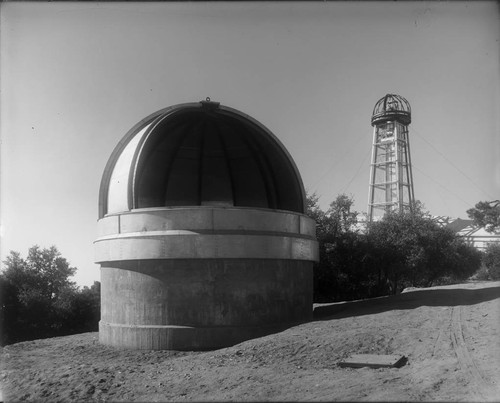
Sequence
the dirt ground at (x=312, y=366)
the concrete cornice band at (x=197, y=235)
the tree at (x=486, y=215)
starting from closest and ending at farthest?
the dirt ground at (x=312, y=366) → the concrete cornice band at (x=197, y=235) → the tree at (x=486, y=215)

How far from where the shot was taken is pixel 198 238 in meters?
15.5

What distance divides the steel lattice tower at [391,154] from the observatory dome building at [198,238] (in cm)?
3386

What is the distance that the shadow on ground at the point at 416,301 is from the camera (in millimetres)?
16672

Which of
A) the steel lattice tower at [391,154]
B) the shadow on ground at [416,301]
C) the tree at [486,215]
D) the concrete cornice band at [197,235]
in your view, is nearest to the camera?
the concrete cornice band at [197,235]

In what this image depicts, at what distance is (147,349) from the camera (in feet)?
51.2

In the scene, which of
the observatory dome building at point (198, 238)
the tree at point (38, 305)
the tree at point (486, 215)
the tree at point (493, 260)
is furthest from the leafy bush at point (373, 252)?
the tree at point (38, 305)

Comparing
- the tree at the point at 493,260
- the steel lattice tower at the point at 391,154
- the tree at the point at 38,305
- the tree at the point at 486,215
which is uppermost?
the steel lattice tower at the point at 391,154

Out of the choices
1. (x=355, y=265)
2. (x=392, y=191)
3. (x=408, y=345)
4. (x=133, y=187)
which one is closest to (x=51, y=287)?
(x=355, y=265)

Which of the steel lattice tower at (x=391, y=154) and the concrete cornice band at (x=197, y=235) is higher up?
the steel lattice tower at (x=391, y=154)

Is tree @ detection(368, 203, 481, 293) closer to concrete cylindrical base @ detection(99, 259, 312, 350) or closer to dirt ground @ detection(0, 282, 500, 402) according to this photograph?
dirt ground @ detection(0, 282, 500, 402)

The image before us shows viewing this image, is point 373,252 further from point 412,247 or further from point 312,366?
point 312,366

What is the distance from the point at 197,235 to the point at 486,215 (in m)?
23.6

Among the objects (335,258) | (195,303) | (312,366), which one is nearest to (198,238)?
(195,303)

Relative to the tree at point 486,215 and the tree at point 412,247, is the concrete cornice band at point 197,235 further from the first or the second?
the tree at point 486,215
